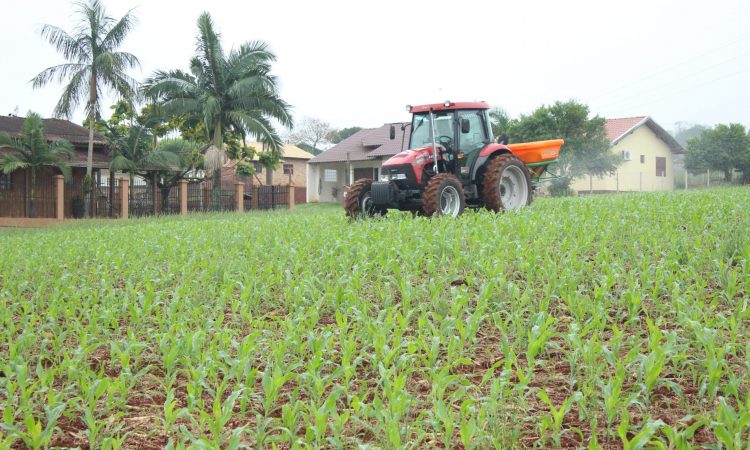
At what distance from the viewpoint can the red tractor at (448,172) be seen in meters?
10.8

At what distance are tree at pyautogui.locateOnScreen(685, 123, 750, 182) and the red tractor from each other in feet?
91.0

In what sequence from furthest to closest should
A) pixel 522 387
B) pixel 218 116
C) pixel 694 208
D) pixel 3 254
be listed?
pixel 218 116, pixel 3 254, pixel 694 208, pixel 522 387

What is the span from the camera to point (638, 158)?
35.9 metres

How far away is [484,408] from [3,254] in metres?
9.30

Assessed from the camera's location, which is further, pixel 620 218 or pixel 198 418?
pixel 620 218

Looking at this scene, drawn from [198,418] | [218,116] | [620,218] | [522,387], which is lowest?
[198,418]

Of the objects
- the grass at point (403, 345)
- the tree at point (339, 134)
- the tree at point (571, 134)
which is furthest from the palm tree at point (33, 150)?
the tree at point (339, 134)

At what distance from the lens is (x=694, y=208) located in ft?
29.8

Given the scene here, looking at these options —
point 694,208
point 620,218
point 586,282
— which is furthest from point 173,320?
point 694,208

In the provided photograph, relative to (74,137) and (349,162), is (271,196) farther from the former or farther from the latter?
(74,137)

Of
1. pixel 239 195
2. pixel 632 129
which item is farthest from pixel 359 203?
pixel 632 129

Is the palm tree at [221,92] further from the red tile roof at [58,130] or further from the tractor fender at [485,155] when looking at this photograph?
the tractor fender at [485,155]

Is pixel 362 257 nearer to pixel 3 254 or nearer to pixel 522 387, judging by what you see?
pixel 522 387

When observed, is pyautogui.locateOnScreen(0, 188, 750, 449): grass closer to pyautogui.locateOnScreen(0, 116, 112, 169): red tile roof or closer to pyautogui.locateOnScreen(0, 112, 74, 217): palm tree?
pyautogui.locateOnScreen(0, 112, 74, 217): palm tree
